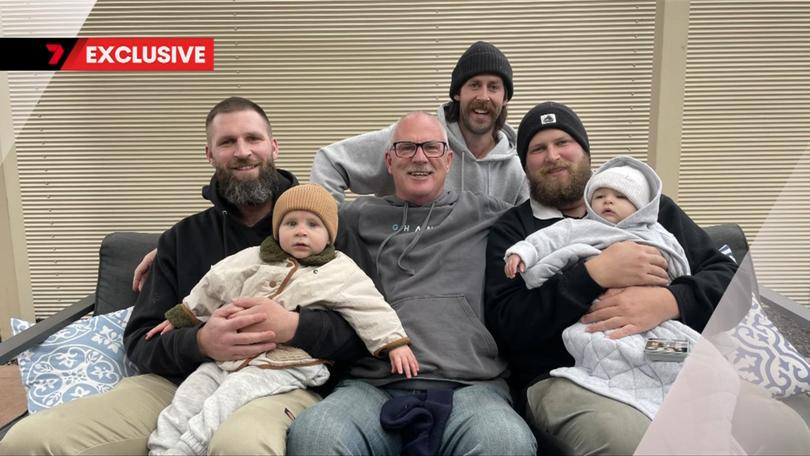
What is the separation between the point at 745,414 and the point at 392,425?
3.07 feet

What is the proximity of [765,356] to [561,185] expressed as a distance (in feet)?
3.07

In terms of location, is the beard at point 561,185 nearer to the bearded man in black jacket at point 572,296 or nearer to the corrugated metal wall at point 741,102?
the bearded man in black jacket at point 572,296

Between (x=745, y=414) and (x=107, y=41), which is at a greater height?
(x=107, y=41)

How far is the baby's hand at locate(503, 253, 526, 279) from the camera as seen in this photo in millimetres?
1968

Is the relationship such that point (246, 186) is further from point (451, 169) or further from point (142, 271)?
point (451, 169)

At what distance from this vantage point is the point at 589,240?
2070 millimetres

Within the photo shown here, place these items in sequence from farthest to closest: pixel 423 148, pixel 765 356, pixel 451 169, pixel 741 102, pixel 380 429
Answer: pixel 741 102
pixel 451 169
pixel 423 148
pixel 380 429
pixel 765 356

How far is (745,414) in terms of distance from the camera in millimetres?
1350

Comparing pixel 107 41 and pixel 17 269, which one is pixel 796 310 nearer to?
pixel 107 41

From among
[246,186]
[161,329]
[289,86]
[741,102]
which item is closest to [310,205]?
[246,186]

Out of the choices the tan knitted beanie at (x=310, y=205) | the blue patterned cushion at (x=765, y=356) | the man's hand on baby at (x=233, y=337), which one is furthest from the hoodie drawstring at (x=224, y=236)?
the blue patterned cushion at (x=765, y=356)

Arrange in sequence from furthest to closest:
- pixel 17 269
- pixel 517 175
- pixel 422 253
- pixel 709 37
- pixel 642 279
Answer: pixel 17 269
pixel 709 37
pixel 517 175
pixel 422 253
pixel 642 279

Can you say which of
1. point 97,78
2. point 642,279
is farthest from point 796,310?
point 97,78

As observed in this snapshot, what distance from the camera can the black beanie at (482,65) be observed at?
2723 millimetres
